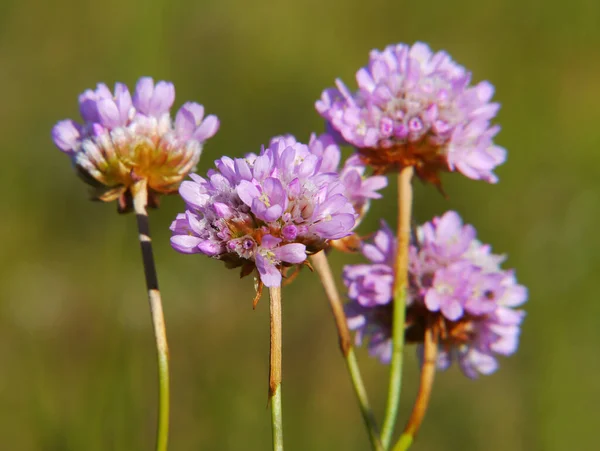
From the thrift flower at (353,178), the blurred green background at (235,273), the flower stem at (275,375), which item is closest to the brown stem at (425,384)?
the thrift flower at (353,178)

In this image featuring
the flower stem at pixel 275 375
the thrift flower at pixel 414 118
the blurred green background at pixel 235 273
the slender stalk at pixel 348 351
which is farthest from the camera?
the blurred green background at pixel 235 273

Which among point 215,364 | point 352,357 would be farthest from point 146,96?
point 215,364

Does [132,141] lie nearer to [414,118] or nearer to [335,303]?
[335,303]

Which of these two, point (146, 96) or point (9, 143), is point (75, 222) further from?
point (146, 96)

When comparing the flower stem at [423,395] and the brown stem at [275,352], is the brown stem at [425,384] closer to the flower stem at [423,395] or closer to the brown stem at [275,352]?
the flower stem at [423,395]

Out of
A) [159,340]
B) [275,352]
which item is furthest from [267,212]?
[159,340]
